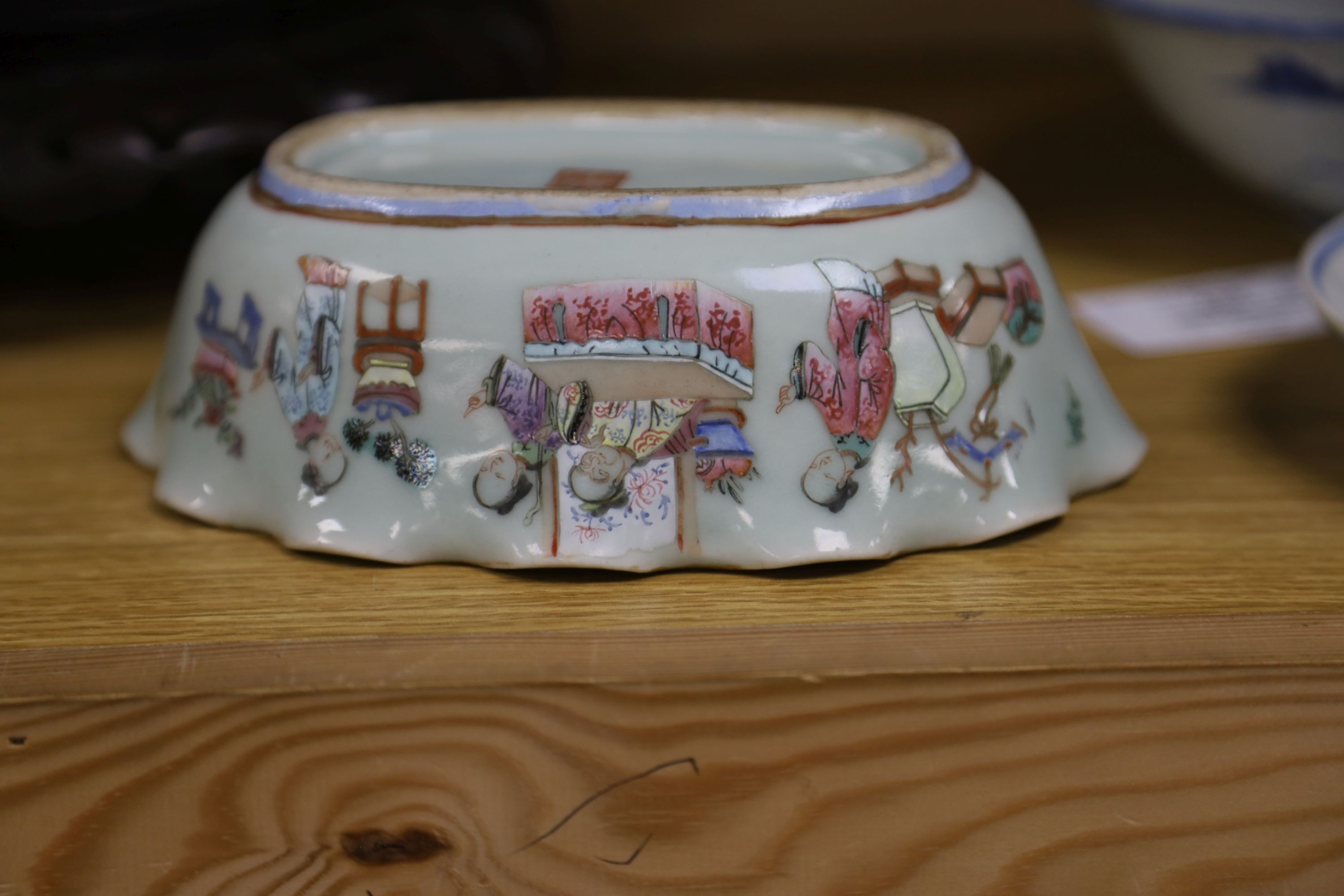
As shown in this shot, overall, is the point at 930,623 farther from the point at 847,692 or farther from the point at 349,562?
the point at 349,562

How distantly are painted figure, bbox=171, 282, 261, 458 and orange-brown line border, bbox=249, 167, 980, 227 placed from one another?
5 cm

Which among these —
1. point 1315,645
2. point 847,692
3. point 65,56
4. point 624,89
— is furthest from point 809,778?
point 624,89

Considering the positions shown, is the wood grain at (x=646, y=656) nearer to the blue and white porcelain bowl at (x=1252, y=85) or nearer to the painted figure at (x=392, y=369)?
the painted figure at (x=392, y=369)

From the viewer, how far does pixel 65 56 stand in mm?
611

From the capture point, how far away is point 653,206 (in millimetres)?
473

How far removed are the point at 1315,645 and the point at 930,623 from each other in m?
0.13

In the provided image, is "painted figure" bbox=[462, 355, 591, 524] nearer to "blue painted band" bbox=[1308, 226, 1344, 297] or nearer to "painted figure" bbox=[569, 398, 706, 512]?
"painted figure" bbox=[569, 398, 706, 512]

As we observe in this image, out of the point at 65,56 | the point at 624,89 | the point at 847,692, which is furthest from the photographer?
the point at 624,89

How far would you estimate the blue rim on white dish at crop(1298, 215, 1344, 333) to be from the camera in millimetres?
494

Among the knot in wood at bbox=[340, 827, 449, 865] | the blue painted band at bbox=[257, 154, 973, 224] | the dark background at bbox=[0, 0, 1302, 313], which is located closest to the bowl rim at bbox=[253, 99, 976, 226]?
the blue painted band at bbox=[257, 154, 973, 224]

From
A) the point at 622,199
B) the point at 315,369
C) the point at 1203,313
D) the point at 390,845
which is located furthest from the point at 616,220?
the point at 1203,313

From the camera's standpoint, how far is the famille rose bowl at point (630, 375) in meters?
0.46

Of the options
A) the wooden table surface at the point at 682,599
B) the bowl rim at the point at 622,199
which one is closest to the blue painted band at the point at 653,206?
the bowl rim at the point at 622,199

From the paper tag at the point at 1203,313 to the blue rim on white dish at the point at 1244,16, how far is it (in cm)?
14
